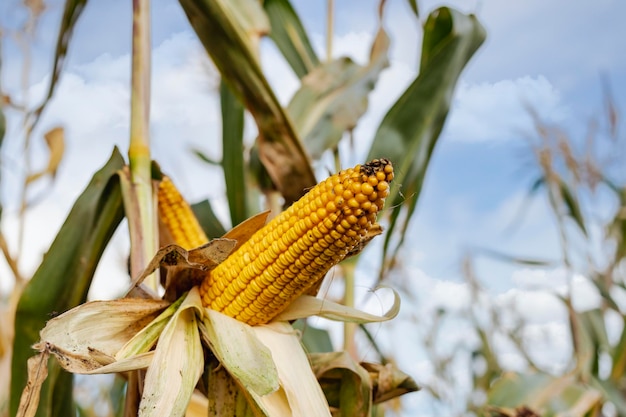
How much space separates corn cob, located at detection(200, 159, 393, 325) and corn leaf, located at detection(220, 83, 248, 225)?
0.56 m

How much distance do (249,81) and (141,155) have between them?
9.9 inches

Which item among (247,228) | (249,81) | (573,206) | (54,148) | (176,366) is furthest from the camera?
(573,206)

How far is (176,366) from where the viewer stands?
2.17 ft

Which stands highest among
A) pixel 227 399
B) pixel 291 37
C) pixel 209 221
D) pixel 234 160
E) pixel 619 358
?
pixel 291 37

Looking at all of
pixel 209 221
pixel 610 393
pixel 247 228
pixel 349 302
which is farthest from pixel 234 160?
pixel 610 393

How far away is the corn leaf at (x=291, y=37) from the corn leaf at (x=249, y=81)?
→ 67cm

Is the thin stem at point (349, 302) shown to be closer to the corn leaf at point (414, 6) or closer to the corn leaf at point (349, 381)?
the corn leaf at point (349, 381)

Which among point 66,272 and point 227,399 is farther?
point 66,272

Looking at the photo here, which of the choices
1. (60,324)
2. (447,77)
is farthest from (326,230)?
(447,77)

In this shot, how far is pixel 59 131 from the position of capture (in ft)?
5.77

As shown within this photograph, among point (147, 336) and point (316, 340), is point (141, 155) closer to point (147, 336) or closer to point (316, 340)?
point (147, 336)

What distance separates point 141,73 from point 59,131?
3.09ft

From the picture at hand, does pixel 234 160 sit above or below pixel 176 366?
above

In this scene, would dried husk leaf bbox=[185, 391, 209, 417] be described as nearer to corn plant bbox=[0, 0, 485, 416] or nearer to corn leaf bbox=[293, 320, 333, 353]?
corn plant bbox=[0, 0, 485, 416]
